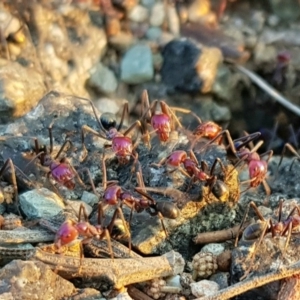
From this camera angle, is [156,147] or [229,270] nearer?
[229,270]

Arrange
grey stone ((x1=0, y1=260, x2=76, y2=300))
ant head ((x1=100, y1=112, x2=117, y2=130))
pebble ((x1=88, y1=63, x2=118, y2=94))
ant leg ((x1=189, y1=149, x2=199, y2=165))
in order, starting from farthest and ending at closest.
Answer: pebble ((x1=88, y1=63, x2=118, y2=94)) < ant head ((x1=100, y1=112, x2=117, y2=130)) < ant leg ((x1=189, y1=149, x2=199, y2=165)) < grey stone ((x1=0, y1=260, x2=76, y2=300))

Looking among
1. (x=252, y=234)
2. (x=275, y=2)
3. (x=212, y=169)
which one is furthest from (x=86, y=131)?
(x=275, y=2)

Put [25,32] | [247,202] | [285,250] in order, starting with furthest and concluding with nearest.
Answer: [25,32]
[247,202]
[285,250]

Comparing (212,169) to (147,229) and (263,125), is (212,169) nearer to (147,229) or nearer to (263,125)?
(147,229)

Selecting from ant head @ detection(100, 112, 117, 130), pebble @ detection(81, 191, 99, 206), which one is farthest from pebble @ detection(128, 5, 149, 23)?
pebble @ detection(81, 191, 99, 206)

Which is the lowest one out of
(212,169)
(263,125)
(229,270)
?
(263,125)

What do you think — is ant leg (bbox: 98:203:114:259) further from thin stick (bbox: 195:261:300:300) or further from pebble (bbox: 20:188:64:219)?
thin stick (bbox: 195:261:300:300)

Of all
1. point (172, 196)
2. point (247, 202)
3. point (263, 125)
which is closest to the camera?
point (172, 196)

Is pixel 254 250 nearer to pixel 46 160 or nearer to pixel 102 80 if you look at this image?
pixel 46 160
